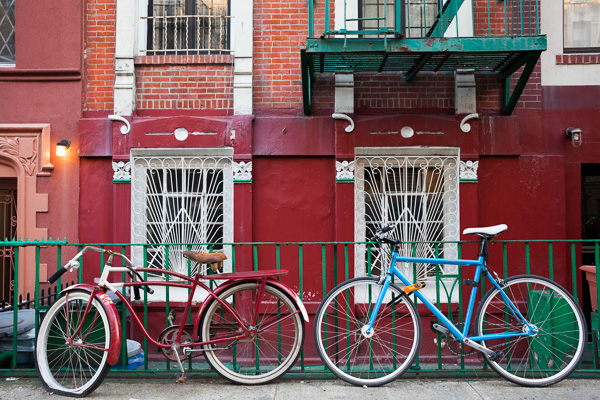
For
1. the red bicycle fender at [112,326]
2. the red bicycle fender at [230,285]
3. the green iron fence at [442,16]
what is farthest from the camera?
the green iron fence at [442,16]

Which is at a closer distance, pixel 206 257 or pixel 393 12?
pixel 206 257

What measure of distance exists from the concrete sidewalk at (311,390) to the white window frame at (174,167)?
2.47m

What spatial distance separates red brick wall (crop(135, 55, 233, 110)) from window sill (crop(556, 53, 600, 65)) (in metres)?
4.51

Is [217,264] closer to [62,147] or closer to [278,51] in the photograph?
[62,147]

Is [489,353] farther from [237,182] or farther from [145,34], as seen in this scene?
[145,34]

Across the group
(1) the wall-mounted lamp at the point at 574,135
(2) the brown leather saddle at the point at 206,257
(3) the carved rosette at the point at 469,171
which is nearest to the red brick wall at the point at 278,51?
(3) the carved rosette at the point at 469,171

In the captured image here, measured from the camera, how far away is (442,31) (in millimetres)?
6711

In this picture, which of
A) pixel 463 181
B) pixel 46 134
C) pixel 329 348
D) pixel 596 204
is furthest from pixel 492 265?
pixel 46 134

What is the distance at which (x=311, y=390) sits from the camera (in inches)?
175

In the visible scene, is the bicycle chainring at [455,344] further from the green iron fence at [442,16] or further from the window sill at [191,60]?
the window sill at [191,60]

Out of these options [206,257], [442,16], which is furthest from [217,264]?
[442,16]

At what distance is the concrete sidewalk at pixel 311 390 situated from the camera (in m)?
4.32

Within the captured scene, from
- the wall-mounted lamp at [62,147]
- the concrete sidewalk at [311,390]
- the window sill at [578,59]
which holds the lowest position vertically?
the concrete sidewalk at [311,390]

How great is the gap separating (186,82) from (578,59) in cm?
537
